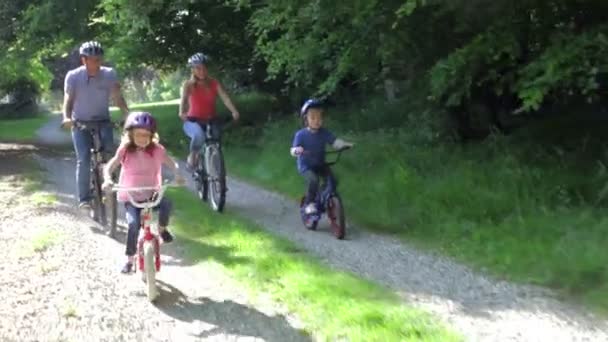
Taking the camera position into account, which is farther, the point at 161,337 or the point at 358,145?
→ the point at 358,145

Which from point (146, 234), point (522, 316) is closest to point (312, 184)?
point (146, 234)

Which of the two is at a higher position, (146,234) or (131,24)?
(131,24)

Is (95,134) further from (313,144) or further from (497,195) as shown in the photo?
(497,195)

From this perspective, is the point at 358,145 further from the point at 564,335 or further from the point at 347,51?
the point at 564,335

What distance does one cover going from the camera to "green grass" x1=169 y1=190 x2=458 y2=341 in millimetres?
5645

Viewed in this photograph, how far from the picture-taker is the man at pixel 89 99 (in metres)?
9.23

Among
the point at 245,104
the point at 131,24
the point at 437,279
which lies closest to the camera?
the point at 437,279

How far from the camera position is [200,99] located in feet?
36.2

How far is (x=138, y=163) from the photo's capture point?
6.96m

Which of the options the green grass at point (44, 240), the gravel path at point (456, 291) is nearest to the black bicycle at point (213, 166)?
the gravel path at point (456, 291)

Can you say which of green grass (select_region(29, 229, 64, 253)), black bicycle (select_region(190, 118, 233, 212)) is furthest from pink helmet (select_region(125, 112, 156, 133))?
black bicycle (select_region(190, 118, 233, 212))

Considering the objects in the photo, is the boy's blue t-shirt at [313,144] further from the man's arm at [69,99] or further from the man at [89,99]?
the man's arm at [69,99]

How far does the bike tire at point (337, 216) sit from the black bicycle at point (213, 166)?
1.93 metres

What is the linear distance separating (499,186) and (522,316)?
150 inches
